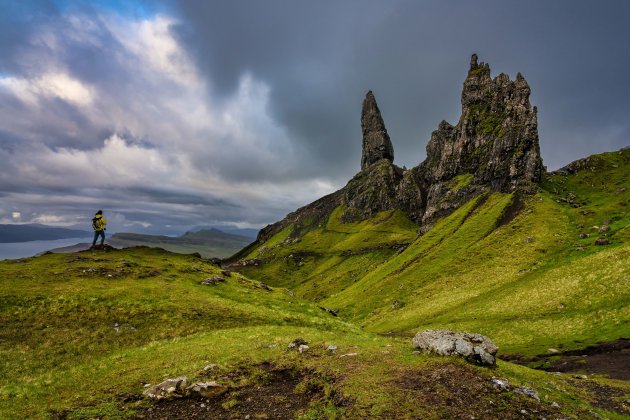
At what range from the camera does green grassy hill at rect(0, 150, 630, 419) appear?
744 inches

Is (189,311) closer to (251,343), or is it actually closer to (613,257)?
(251,343)

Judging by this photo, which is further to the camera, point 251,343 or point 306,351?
point 251,343

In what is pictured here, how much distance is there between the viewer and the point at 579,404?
19266 millimetres

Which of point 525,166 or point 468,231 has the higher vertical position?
point 525,166

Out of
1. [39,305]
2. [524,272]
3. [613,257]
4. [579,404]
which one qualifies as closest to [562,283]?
[613,257]

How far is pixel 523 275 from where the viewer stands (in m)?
85.4

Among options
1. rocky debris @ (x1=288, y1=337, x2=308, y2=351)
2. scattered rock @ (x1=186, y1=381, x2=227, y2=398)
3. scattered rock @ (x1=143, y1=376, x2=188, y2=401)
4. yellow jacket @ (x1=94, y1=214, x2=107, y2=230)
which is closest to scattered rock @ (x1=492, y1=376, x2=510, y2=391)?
rocky debris @ (x1=288, y1=337, x2=308, y2=351)

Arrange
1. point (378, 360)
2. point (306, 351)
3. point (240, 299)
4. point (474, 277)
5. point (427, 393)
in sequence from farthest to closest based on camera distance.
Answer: point (474, 277) < point (240, 299) < point (306, 351) < point (378, 360) < point (427, 393)

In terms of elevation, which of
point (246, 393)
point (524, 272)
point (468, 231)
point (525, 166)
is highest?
point (525, 166)

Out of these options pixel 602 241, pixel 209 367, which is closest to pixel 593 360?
pixel 209 367

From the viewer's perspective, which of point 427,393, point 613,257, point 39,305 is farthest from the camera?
point 613,257

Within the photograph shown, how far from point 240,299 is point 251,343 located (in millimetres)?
24965

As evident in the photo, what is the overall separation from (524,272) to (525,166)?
292 ft

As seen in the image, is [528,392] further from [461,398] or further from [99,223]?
[99,223]
